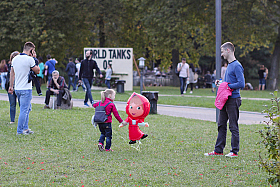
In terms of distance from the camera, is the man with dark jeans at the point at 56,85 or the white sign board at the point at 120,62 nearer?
the man with dark jeans at the point at 56,85

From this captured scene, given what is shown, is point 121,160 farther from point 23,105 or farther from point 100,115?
point 23,105

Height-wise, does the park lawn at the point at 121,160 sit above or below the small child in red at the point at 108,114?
below

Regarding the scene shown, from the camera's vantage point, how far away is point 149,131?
388 inches

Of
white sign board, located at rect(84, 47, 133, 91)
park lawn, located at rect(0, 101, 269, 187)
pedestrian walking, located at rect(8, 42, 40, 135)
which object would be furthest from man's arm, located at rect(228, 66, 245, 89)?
white sign board, located at rect(84, 47, 133, 91)

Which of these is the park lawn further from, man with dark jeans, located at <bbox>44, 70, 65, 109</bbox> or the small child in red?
man with dark jeans, located at <bbox>44, 70, 65, 109</bbox>

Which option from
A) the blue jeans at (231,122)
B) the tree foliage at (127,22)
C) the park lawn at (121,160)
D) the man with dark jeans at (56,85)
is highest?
the tree foliage at (127,22)

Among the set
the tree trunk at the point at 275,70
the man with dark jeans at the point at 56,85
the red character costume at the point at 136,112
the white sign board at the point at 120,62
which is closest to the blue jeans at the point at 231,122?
the red character costume at the point at 136,112

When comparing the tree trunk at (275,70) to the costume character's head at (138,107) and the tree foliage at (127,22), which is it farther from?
the costume character's head at (138,107)

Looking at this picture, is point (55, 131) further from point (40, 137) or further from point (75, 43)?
point (75, 43)

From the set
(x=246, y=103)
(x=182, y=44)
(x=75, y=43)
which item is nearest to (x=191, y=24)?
(x=182, y=44)

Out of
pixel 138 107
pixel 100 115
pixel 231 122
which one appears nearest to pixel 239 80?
pixel 231 122

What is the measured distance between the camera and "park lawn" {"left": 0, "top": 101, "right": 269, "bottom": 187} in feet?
17.2

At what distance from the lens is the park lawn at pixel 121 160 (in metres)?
5.24

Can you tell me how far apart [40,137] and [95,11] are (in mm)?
23953
